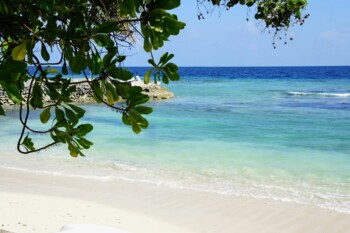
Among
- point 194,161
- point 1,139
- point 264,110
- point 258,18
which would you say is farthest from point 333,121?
point 258,18

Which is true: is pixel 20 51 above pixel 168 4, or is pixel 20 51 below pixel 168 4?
below

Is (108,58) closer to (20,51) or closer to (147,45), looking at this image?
(147,45)

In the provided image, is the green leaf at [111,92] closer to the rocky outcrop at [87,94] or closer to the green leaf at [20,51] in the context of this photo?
the green leaf at [20,51]

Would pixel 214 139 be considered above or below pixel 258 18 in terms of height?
below

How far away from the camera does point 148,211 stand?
6.02 metres

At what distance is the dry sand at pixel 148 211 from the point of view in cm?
538

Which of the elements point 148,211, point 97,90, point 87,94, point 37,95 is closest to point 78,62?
point 97,90

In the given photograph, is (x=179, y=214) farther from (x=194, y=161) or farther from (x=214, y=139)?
(x=214, y=139)

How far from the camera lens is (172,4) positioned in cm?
135

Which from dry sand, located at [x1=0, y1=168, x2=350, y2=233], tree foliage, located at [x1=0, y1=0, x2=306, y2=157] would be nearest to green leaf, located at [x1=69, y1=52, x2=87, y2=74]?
tree foliage, located at [x1=0, y1=0, x2=306, y2=157]

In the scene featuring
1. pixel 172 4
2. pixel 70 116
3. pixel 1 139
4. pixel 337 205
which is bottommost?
pixel 1 139

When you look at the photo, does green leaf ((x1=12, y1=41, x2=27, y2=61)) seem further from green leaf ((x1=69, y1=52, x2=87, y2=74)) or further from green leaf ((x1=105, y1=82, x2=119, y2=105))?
green leaf ((x1=105, y1=82, x2=119, y2=105))

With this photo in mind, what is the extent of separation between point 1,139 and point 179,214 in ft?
25.0

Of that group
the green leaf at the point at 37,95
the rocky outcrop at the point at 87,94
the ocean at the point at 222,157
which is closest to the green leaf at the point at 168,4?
the green leaf at the point at 37,95
